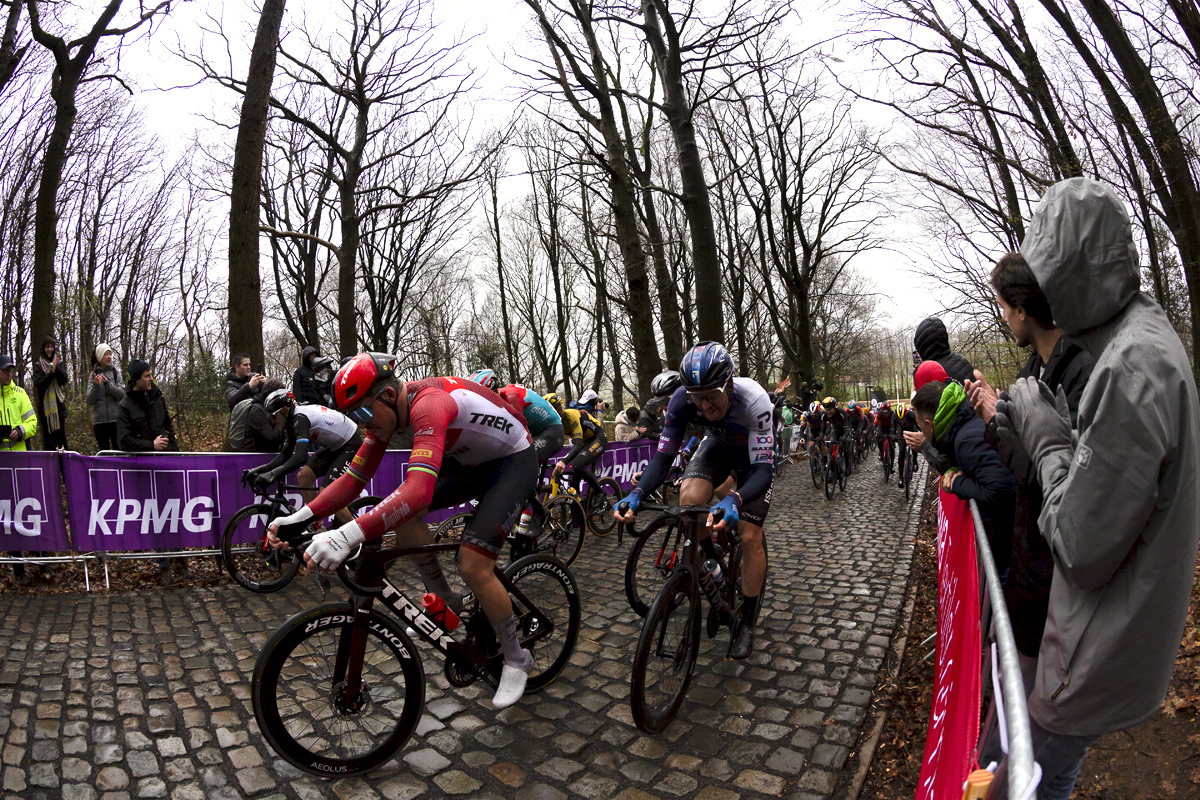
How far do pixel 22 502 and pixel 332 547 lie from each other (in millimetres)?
5445

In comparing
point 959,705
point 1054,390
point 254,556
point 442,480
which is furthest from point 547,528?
point 959,705

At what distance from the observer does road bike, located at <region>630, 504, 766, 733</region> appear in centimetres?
338

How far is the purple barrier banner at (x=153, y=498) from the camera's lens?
6250 mm

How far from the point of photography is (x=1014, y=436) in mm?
2375

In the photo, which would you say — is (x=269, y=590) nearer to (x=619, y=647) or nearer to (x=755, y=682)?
(x=619, y=647)

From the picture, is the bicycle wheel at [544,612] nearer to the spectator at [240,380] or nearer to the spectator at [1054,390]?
the spectator at [1054,390]

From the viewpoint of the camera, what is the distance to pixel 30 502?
20.4ft

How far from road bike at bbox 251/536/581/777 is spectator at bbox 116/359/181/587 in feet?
16.2

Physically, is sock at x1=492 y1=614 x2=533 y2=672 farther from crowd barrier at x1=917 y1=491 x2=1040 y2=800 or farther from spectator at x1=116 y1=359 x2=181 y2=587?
spectator at x1=116 y1=359 x2=181 y2=587

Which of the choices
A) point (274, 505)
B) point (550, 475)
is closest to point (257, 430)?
point (274, 505)

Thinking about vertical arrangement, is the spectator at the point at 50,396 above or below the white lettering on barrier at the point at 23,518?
above

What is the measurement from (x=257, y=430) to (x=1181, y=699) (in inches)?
311

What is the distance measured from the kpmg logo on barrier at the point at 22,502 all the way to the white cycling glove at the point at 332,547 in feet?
17.2

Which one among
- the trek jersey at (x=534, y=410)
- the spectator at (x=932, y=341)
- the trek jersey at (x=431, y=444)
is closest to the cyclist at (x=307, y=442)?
the trek jersey at (x=534, y=410)
